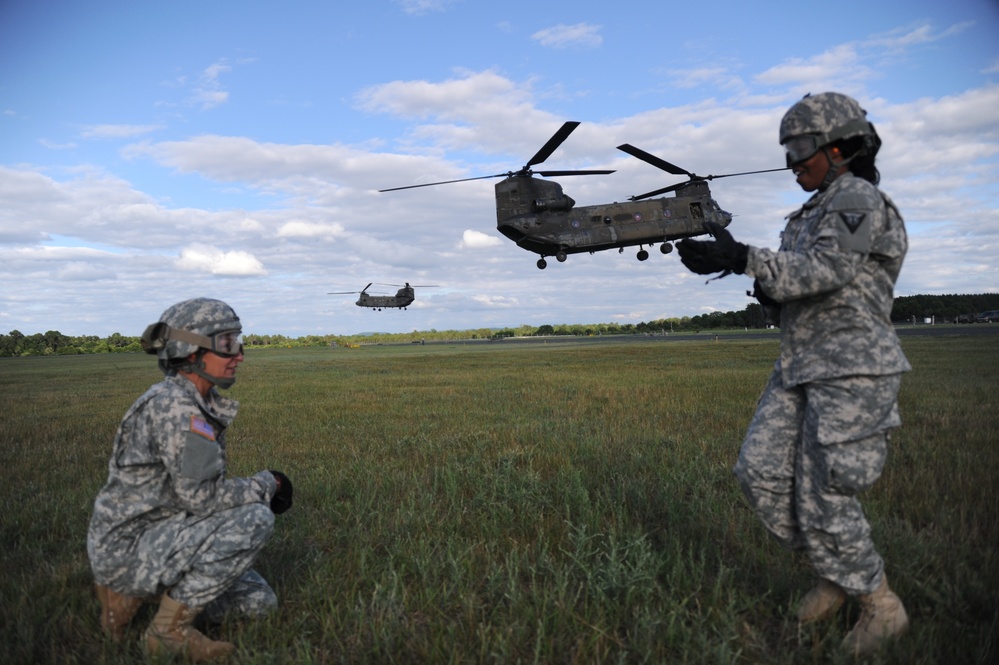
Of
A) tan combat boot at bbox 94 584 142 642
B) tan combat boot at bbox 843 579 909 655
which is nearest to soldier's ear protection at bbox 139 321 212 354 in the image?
tan combat boot at bbox 94 584 142 642

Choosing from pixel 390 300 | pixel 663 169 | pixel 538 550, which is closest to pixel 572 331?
pixel 390 300

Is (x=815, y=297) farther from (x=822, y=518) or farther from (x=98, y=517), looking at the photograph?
(x=98, y=517)

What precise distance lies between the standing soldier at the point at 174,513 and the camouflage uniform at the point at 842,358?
2895mm

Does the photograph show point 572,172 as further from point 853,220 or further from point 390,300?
point 390,300

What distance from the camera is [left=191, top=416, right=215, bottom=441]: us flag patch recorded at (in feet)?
10.4

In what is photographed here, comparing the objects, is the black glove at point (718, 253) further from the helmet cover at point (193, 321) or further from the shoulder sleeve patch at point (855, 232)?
the helmet cover at point (193, 321)

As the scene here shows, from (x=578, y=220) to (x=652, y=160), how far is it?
442 cm

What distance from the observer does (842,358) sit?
10.4 feet

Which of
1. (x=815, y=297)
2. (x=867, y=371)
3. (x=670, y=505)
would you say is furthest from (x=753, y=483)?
(x=670, y=505)

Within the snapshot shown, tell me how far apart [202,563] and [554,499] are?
10.6 feet

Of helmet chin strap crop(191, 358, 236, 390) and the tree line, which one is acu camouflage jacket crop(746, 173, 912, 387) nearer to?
helmet chin strap crop(191, 358, 236, 390)

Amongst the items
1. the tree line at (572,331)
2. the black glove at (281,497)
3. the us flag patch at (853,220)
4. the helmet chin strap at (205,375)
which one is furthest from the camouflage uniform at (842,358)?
the tree line at (572,331)

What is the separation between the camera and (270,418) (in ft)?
39.3

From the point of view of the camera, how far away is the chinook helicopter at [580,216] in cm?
2539
